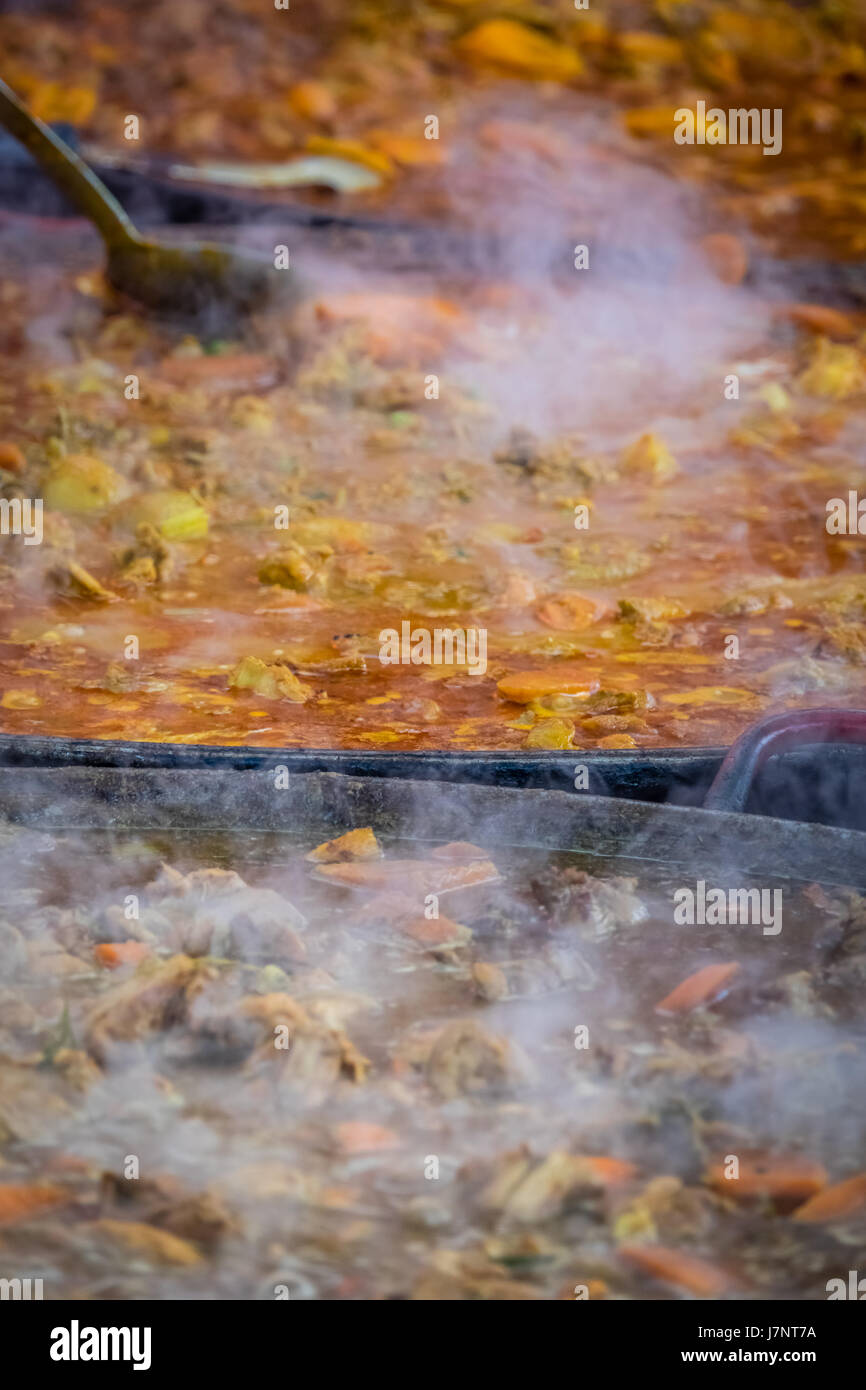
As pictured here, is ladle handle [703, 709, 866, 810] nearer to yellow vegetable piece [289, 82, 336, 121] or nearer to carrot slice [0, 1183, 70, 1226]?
carrot slice [0, 1183, 70, 1226]

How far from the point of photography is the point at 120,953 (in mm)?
1862

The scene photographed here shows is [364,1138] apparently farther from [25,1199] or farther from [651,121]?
[651,121]

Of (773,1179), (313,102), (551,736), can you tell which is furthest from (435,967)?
(313,102)

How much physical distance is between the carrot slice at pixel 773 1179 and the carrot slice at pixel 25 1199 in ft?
1.98

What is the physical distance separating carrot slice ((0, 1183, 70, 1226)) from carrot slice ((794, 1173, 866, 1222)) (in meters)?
0.68

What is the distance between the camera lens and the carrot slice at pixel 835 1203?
1.49 meters

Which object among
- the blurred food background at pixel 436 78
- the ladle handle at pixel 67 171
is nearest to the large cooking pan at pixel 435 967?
the ladle handle at pixel 67 171

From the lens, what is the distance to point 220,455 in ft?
13.4

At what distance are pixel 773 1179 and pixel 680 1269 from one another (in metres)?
0.15

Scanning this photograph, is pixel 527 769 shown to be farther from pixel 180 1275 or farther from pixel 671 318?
pixel 671 318

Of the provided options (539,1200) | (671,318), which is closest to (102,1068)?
(539,1200)
